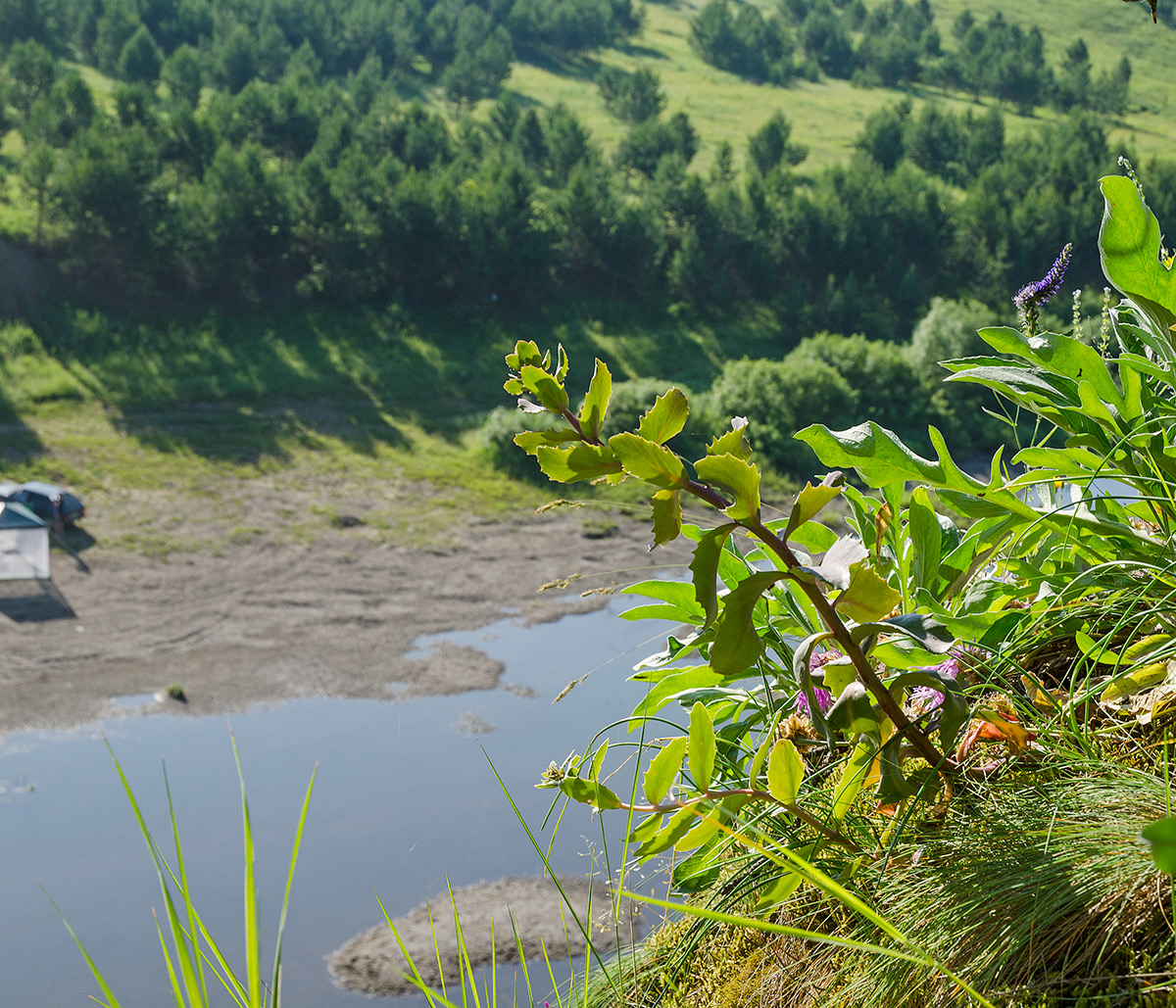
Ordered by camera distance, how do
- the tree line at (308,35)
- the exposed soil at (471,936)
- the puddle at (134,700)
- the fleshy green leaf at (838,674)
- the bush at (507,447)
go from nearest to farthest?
the fleshy green leaf at (838,674) < the exposed soil at (471,936) < the puddle at (134,700) < the bush at (507,447) < the tree line at (308,35)

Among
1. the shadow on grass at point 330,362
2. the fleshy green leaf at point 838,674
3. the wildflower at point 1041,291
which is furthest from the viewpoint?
the shadow on grass at point 330,362

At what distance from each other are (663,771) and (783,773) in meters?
0.09

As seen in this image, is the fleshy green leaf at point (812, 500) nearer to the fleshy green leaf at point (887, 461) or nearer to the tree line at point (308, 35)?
the fleshy green leaf at point (887, 461)

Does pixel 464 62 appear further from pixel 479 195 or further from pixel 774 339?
pixel 774 339

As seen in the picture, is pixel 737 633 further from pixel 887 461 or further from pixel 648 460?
pixel 887 461

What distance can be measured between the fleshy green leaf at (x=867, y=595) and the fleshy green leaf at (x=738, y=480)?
8 cm

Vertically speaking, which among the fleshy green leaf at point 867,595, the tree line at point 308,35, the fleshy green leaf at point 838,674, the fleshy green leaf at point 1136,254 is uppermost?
the tree line at point 308,35

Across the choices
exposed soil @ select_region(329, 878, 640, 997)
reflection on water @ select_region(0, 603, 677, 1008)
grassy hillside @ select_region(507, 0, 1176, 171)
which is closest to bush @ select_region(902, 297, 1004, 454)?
reflection on water @ select_region(0, 603, 677, 1008)

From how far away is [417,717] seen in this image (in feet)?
A: 28.5

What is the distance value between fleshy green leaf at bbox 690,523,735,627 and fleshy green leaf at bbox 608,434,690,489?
0.14 ft

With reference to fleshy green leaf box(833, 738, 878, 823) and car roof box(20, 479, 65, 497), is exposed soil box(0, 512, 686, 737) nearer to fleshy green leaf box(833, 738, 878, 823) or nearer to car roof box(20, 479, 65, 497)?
car roof box(20, 479, 65, 497)

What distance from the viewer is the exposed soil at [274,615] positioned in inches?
376

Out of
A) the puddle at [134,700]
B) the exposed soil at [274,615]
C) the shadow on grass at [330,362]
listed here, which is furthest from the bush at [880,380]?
the puddle at [134,700]

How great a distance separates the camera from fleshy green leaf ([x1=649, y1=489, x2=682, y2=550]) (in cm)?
67
